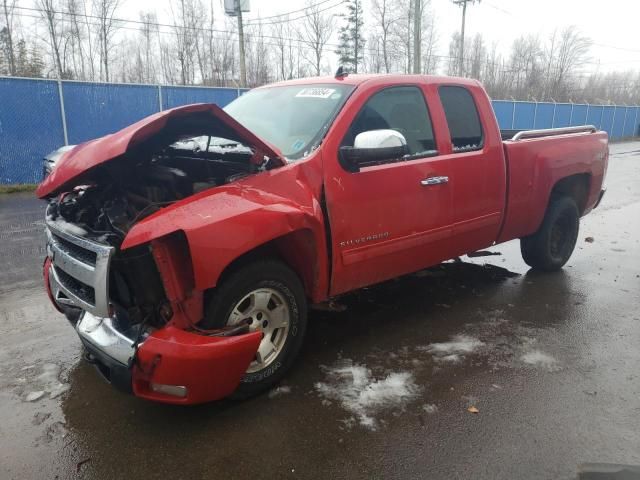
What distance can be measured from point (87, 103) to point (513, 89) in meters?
44.3

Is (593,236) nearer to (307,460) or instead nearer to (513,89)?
(307,460)

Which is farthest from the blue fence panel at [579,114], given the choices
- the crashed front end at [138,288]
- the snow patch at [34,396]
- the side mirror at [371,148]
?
the snow patch at [34,396]

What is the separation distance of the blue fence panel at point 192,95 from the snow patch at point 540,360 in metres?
11.8

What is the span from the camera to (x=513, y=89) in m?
47.8

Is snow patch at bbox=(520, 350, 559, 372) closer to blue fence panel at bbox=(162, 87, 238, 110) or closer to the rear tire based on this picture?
the rear tire

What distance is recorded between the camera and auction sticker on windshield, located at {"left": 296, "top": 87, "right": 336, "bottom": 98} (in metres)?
3.75

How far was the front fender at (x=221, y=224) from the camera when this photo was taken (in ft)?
8.18

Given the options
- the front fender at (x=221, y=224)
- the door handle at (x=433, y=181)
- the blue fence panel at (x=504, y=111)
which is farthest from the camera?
the blue fence panel at (x=504, y=111)

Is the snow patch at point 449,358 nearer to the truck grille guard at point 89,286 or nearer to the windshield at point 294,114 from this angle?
the windshield at point 294,114

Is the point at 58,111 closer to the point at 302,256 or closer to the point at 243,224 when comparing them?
the point at 302,256

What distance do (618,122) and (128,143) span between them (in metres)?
37.8

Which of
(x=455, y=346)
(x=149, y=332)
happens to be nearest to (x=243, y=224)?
(x=149, y=332)

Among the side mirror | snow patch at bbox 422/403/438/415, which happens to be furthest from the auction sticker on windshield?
snow patch at bbox 422/403/438/415

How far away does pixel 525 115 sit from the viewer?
88.5ft
